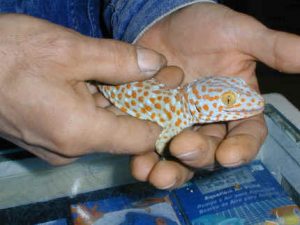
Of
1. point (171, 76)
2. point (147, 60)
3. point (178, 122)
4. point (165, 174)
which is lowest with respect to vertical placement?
point (178, 122)

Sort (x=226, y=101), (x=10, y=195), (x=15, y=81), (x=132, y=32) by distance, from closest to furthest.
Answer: (x=15, y=81)
(x=226, y=101)
(x=10, y=195)
(x=132, y=32)

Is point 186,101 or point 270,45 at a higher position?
point 270,45

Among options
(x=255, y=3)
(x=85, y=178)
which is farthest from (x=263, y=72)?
(x=85, y=178)

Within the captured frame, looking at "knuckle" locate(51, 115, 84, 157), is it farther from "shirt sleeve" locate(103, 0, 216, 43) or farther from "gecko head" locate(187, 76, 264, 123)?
"shirt sleeve" locate(103, 0, 216, 43)

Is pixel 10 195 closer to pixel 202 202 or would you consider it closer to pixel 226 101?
pixel 202 202

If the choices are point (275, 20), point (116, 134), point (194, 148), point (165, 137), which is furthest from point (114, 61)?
point (275, 20)

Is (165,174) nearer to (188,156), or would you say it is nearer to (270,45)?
(188,156)
